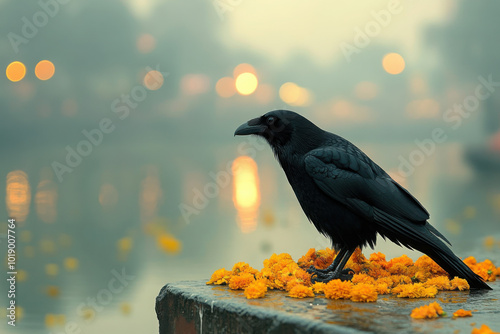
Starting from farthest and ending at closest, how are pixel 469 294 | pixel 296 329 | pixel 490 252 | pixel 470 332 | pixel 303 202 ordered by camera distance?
pixel 490 252
pixel 303 202
pixel 469 294
pixel 296 329
pixel 470 332

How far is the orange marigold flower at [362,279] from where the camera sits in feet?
12.8

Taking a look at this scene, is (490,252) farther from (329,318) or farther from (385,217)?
(329,318)

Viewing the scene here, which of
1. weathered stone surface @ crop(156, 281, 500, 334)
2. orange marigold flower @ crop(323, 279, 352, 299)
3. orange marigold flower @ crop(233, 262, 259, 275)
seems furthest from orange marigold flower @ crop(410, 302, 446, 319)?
orange marigold flower @ crop(233, 262, 259, 275)

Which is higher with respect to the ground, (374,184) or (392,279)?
(374,184)

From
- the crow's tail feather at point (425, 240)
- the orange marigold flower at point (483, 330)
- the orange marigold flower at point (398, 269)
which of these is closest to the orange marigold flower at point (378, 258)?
the orange marigold flower at point (398, 269)

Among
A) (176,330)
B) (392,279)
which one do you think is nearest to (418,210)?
(392,279)

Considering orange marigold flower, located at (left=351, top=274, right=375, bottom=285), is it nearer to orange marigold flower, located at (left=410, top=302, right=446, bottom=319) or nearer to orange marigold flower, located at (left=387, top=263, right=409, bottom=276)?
orange marigold flower, located at (left=387, top=263, right=409, bottom=276)

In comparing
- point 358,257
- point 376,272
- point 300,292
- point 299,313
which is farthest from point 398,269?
point 299,313

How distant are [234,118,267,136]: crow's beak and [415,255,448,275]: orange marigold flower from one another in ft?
5.07

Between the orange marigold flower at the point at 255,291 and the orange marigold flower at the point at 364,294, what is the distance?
557 mm

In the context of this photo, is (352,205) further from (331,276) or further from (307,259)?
(307,259)

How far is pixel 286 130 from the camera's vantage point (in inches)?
164

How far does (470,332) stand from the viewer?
279cm

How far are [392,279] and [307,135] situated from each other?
1.17 m
